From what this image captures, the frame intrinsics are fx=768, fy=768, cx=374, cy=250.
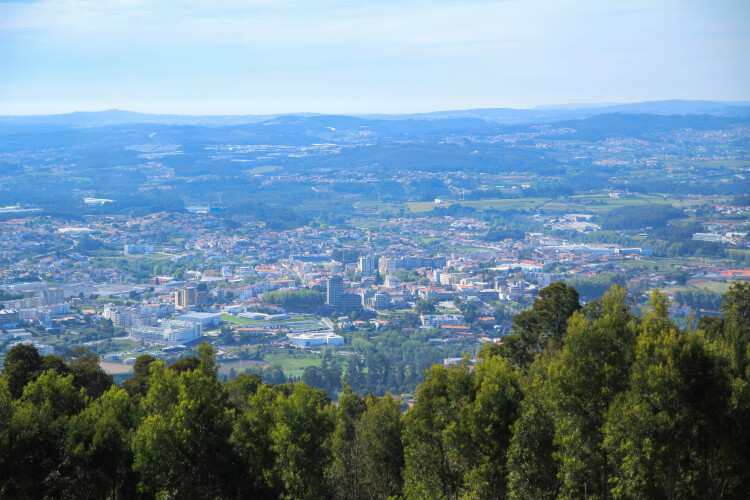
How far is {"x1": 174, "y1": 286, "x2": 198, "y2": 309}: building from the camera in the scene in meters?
47.4

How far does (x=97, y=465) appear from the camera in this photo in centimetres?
1038

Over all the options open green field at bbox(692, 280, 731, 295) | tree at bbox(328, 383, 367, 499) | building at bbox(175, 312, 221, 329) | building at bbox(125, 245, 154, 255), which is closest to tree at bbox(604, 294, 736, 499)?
tree at bbox(328, 383, 367, 499)

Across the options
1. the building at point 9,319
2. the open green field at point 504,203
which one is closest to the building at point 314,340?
the building at point 9,319

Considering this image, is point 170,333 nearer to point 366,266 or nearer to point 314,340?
point 314,340

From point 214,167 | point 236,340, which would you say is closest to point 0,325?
point 236,340

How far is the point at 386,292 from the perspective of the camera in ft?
166

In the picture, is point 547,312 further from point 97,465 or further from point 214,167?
point 214,167

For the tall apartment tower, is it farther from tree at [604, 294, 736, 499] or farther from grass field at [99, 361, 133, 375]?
tree at [604, 294, 736, 499]

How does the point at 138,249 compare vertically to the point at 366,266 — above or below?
above

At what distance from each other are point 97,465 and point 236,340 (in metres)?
28.7

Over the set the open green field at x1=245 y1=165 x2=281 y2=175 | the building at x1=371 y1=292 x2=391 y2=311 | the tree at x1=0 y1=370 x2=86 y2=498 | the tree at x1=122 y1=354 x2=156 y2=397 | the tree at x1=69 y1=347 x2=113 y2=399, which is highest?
the tree at x1=0 y1=370 x2=86 y2=498

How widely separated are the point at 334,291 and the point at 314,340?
10.6 metres

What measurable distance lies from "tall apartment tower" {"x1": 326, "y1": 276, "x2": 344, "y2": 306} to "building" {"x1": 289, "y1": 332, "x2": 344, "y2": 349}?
26.5 ft

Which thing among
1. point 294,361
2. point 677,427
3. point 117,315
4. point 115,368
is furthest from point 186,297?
point 677,427
